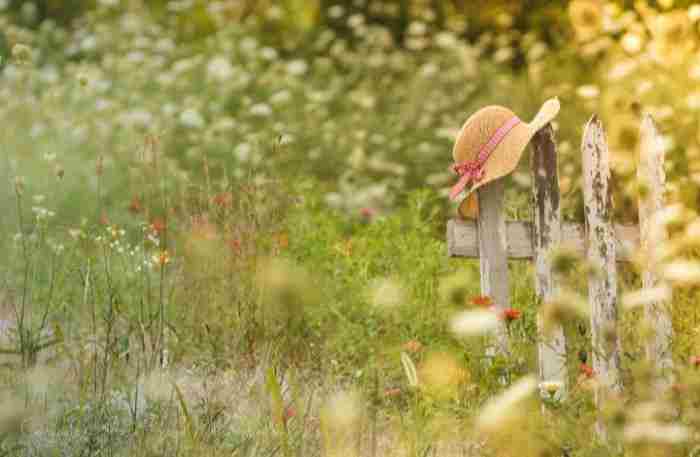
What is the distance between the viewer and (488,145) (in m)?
4.04

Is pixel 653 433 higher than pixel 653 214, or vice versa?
pixel 653 214

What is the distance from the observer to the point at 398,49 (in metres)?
10.5

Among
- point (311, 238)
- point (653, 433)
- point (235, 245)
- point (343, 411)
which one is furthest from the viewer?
point (311, 238)

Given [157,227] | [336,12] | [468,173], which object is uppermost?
[336,12]

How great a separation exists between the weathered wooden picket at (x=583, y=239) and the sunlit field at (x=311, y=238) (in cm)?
9

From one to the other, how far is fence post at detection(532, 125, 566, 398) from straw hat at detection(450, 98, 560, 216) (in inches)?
2.4

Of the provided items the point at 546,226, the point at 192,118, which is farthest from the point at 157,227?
the point at 192,118

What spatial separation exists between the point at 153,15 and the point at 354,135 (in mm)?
3605

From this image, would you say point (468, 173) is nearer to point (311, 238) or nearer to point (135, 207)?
point (311, 238)

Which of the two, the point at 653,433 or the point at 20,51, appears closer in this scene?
the point at 653,433

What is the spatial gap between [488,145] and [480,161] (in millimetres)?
63

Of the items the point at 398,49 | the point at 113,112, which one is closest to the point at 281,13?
the point at 398,49

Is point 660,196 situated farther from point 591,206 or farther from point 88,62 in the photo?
point 88,62

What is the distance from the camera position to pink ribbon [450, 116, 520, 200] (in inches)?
158
